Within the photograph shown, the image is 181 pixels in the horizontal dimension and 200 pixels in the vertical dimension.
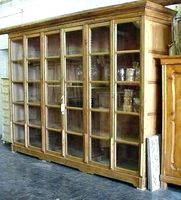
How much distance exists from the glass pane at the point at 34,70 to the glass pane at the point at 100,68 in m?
1.21

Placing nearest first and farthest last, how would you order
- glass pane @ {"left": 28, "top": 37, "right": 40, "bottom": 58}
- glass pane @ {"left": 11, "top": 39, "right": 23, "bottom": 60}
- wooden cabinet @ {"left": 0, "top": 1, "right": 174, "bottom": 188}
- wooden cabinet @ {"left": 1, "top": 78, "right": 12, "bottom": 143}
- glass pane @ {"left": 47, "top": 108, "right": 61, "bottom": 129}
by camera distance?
wooden cabinet @ {"left": 0, "top": 1, "right": 174, "bottom": 188} → glass pane @ {"left": 47, "top": 108, "right": 61, "bottom": 129} → glass pane @ {"left": 28, "top": 37, "right": 40, "bottom": 58} → glass pane @ {"left": 11, "top": 39, "right": 23, "bottom": 60} → wooden cabinet @ {"left": 1, "top": 78, "right": 12, "bottom": 143}

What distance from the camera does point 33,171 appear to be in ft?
14.3

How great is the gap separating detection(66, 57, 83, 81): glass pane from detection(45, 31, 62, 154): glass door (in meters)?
0.18

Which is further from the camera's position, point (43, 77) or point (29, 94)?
point (29, 94)

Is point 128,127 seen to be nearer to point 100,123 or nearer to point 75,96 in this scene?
point 100,123

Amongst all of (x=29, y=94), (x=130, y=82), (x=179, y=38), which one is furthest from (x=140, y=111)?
(x=29, y=94)

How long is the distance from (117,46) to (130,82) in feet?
1.57

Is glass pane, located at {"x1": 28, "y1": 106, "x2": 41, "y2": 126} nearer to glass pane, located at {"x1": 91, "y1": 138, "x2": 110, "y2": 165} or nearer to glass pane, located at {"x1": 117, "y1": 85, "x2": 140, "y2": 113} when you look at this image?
glass pane, located at {"x1": 91, "y1": 138, "x2": 110, "y2": 165}

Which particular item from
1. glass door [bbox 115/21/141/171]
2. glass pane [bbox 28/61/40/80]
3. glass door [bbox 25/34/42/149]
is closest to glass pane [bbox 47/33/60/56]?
glass door [bbox 25/34/42/149]

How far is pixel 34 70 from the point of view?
5.09m

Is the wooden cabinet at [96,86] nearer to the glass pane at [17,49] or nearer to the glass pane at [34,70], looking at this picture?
the glass pane at [34,70]

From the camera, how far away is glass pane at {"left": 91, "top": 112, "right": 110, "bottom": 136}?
4007 millimetres

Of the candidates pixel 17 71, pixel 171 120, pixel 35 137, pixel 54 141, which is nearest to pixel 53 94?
pixel 54 141

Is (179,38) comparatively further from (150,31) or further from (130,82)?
(130,82)
